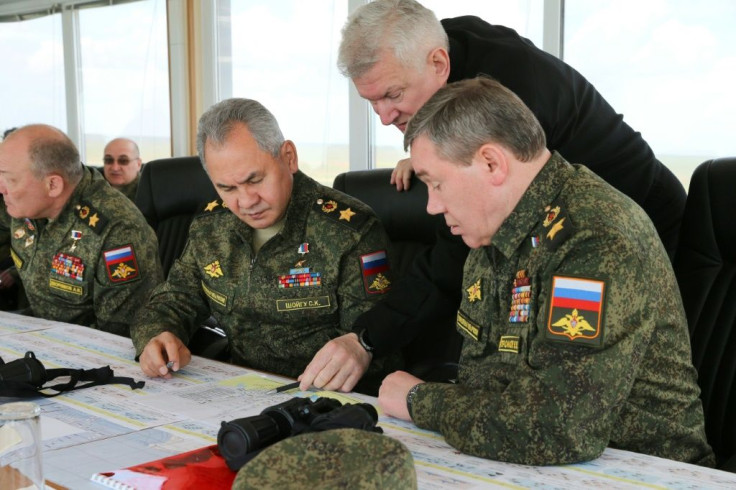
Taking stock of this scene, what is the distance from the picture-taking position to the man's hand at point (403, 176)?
2322mm

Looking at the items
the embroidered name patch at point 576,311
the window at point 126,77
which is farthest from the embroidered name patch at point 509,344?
the window at point 126,77

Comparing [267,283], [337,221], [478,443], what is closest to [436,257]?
[337,221]

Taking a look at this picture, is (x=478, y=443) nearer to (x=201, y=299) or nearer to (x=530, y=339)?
(x=530, y=339)

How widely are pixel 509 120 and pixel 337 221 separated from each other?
2.94 ft

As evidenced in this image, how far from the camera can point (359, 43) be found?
1937 millimetres

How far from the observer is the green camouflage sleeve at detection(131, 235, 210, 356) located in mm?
2115

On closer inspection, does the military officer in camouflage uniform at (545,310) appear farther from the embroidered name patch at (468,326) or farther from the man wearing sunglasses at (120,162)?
the man wearing sunglasses at (120,162)

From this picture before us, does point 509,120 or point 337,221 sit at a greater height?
point 509,120

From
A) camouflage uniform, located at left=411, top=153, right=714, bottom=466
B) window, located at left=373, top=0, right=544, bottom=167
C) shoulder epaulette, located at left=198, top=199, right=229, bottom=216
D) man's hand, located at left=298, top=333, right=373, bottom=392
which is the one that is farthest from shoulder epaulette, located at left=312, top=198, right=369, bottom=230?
window, located at left=373, top=0, right=544, bottom=167

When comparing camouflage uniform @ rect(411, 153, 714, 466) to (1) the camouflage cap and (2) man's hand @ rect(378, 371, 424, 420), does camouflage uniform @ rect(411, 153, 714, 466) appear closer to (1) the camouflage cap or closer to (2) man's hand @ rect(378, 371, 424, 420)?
(2) man's hand @ rect(378, 371, 424, 420)

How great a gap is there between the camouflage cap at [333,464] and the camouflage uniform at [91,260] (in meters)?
1.95

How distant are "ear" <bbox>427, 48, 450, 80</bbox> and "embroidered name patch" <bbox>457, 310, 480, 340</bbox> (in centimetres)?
66

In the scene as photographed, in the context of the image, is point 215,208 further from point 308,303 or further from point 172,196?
point 172,196

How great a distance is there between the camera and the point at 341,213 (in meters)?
2.21
